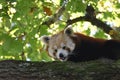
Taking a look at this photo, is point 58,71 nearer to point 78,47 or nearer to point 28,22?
point 78,47

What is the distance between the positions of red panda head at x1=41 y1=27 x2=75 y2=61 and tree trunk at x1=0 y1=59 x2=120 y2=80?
145 cm

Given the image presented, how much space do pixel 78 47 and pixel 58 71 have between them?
5.30ft

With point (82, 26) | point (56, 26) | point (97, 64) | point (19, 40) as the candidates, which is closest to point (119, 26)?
point (82, 26)

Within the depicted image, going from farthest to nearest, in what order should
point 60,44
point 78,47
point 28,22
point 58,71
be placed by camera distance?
point 28,22 < point 60,44 < point 78,47 < point 58,71

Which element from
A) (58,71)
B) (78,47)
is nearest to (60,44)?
(78,47)

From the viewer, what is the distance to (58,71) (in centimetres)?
263

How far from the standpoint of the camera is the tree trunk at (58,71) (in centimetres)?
255

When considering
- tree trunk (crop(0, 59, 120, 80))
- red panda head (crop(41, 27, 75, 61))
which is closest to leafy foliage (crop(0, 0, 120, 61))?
red panda head (crop(41, 27, 75, 61))

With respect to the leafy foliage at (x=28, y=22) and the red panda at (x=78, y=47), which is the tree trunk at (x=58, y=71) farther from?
the leafy foliage at (x=28, y=22)

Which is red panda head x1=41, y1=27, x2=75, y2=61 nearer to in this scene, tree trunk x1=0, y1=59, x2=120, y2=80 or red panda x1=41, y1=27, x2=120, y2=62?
red panda x1=41, y1=27, x2=120, y2=62

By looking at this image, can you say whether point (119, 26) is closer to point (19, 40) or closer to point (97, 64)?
point (19, 40)

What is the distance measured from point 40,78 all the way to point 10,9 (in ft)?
6.79

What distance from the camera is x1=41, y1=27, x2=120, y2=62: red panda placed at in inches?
152

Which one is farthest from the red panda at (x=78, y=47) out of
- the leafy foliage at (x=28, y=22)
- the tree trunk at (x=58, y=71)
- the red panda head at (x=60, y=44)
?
the tree trunk at (x=58, y=71)
